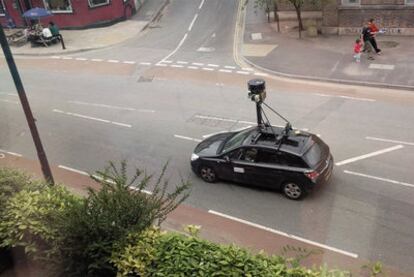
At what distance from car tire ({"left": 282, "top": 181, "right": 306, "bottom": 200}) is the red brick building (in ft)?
82.3

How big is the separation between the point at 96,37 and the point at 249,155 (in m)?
21.3

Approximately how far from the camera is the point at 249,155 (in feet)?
39.3

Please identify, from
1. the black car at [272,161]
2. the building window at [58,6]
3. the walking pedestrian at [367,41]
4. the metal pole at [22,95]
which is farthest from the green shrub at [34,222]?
the building window at [58,6]

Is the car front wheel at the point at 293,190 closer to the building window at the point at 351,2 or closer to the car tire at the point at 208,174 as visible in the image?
the car tire at the point at 208,174

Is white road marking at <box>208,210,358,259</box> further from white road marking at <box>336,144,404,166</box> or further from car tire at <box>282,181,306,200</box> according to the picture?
white road marking at <box>336,144,404,166</box>

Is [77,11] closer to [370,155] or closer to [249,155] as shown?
[249,155]

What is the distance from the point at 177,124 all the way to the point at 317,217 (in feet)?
23.6

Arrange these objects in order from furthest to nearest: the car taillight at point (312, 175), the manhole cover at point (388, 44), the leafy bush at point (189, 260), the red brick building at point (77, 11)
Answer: the red brick building at point (77, 11) < the manhole cover at point (388, 44) < the car taillight at point (312, 175) < the leafy bush at point (189, 260)

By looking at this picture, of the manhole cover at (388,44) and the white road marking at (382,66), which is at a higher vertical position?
the manhole cover at (388,44)

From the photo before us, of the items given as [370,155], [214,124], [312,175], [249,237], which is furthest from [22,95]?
[370,155]

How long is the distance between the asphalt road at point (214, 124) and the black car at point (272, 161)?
1.38ft

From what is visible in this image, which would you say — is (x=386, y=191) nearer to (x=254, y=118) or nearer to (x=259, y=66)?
(x=254, y=118)

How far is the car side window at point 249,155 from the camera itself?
1188 centimetres

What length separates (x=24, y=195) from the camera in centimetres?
770
